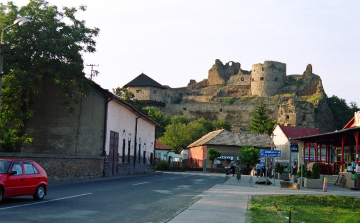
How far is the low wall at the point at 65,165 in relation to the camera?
23528 millimetres

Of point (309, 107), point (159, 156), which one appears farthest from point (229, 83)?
point (159, 156)

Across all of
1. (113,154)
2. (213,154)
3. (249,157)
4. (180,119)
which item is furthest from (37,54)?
(180,119)

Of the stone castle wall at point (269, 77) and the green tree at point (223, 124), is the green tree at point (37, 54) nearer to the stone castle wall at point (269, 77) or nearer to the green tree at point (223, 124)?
the green tree at point (223, 124)

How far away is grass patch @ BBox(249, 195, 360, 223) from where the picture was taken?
519 inches

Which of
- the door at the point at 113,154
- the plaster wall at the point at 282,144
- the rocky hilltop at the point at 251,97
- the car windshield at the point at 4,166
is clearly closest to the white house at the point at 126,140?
the door at the point at 113,154

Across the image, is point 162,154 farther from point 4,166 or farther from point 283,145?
point 4,166

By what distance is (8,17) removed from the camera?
28406mm

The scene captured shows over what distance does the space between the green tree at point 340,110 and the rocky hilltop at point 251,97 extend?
191 inches

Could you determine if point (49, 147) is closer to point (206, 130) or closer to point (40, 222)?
point (40, 222)

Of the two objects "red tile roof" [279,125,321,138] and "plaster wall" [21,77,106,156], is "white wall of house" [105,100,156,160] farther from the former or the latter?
"red tile roof" [279,125,321,138]

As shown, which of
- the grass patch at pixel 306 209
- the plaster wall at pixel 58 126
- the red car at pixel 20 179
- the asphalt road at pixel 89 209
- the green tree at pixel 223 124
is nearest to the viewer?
the asphalt road at pixel 89 209

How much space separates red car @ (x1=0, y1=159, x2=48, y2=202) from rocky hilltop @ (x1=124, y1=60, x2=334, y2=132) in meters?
97.5

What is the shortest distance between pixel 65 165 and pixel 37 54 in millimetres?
7229

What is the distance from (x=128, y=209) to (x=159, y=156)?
2603 inches
